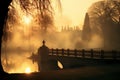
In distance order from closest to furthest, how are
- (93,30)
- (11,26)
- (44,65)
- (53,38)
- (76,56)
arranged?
(11,26) < (76,56) < (44,65) < (93,30) < (53,38)

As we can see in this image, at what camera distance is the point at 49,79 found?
644 inches

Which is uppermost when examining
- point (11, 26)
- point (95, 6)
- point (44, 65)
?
point (95, 6)

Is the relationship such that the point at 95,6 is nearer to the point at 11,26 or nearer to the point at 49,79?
the point at 11,26

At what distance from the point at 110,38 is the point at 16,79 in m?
74.8

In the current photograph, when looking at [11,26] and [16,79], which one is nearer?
[16,79]

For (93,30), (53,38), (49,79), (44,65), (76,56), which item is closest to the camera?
(49,79)

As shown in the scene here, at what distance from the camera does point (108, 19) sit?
8875 cm

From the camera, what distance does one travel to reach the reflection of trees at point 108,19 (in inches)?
3408

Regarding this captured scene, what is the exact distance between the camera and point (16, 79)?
1678cm

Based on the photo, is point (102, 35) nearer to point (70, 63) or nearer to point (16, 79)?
point (70, 63)

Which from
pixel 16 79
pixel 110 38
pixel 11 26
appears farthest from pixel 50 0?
pixel 110 38

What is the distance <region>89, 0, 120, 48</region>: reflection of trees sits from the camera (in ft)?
284

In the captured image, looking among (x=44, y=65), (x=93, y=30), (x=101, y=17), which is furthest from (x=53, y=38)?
(x=44, y=65)

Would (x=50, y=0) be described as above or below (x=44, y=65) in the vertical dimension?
above
